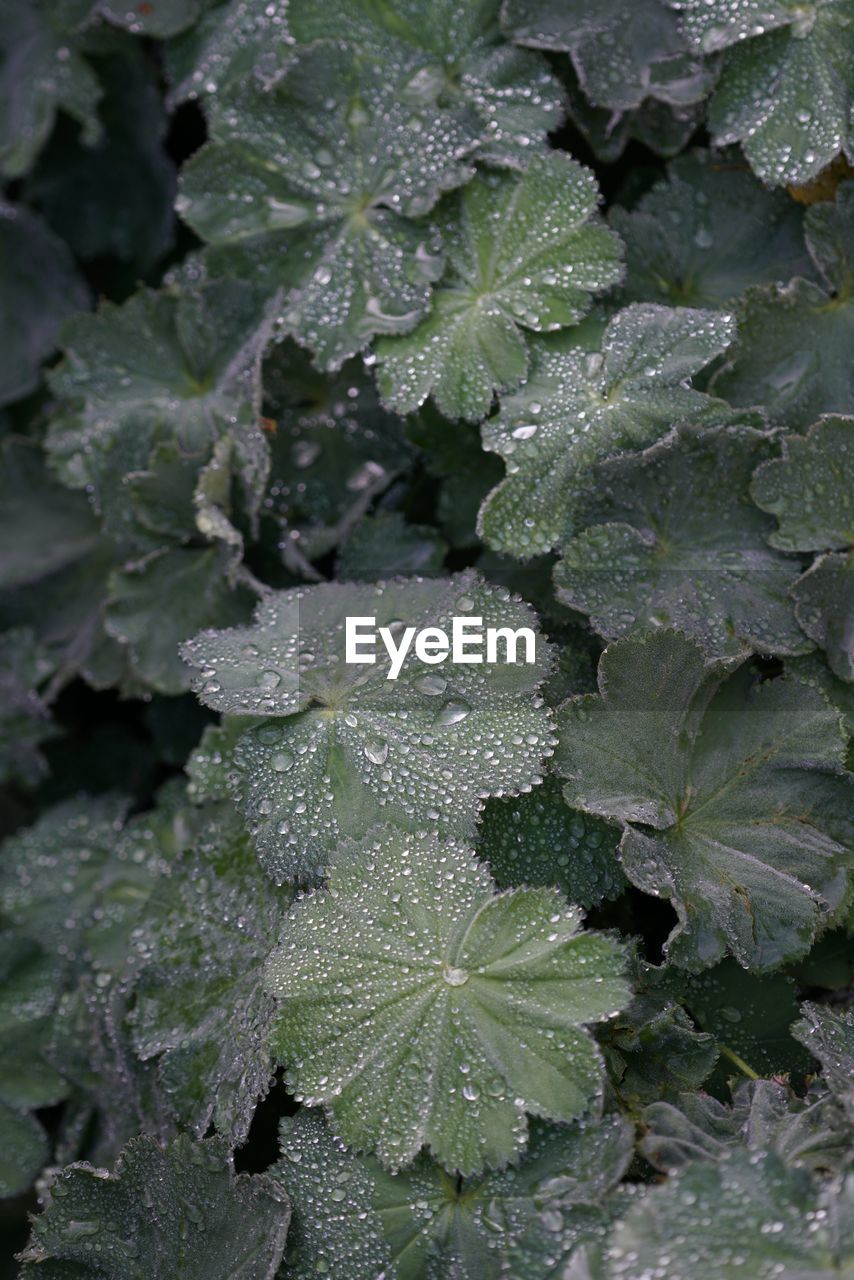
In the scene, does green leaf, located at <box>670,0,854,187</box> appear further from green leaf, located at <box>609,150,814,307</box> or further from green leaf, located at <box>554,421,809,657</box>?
green leaf, located at <box>554,421,809,657</box>

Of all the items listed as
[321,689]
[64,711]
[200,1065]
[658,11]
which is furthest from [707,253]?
[64,711]

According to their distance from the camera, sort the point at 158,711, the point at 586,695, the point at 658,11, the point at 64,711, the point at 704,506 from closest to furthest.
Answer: the point at 586,695
the point at 704,506
the point at 658,11
the point at 158,711
the point at 64,711

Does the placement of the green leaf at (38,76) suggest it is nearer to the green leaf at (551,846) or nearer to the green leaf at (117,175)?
the green leaf at (117,175)

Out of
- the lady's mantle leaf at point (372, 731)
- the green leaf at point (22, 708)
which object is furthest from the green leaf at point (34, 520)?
the lady's mantle leaf at point (372, 731)

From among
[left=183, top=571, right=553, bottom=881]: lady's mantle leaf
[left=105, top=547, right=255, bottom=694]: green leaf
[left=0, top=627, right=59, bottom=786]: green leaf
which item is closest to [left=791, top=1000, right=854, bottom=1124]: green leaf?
[left=183, top=571, right=553, bottom=881]: lady's mantle leaf

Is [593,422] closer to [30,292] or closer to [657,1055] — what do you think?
[657,1055]

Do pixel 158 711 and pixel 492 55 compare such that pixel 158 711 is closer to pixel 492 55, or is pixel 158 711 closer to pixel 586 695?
pixel 586 695

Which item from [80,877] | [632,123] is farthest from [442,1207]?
[632,123]
